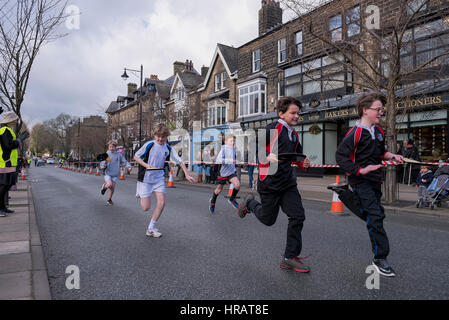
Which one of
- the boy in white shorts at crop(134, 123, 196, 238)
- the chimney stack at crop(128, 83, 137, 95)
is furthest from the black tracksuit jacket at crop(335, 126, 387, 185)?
the chimney stack at crop(128, 83, 137, 95)

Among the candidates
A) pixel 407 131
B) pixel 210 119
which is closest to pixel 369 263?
pixel 407 131

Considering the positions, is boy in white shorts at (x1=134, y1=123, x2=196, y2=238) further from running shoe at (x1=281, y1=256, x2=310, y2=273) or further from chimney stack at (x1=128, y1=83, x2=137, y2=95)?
chimney stack at (x1=128, y1=83, x2=137, y2=95)

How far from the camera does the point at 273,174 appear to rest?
3680 mm

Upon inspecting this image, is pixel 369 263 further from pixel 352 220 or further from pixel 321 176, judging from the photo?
pixel 321 176

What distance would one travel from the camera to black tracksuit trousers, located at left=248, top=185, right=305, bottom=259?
3570 mm

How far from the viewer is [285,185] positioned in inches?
145

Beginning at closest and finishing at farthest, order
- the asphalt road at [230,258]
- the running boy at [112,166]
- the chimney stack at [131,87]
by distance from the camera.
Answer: the asphalt road at [230,258], the running boy at [112,166], the chimney stack at [131,87]

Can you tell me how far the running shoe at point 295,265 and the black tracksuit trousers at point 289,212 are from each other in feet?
0.18

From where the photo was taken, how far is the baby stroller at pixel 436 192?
779cm

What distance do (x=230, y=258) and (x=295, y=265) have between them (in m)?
0.90

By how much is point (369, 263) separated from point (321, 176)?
1601 cm

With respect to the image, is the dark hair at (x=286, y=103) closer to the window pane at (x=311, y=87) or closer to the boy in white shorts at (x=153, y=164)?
the boy in white shorts at (x=153, y=164)

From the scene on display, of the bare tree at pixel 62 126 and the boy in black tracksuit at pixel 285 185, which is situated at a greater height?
the bare tree at pixel 62 126

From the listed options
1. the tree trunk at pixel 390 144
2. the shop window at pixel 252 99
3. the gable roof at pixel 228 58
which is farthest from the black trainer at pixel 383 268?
the gable roof at pixel 228 58
